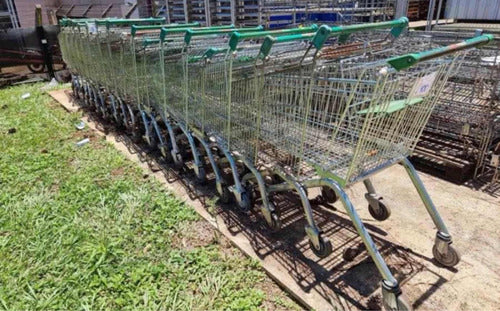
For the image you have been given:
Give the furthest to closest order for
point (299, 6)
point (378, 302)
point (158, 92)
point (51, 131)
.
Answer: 1. point (299, 6)
2. point (51, 131)
3. point (158, 92)
4. point (378, 302)

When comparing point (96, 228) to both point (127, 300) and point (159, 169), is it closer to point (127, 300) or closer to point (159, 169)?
point (127, 300)

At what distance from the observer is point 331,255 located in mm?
2592

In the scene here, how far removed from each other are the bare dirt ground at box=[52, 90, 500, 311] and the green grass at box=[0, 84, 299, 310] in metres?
0.18

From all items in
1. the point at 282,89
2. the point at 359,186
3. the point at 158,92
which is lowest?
the point at 359,186

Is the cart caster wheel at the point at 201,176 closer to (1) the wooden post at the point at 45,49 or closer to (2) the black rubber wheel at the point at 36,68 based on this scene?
(1) the wooden post at the point at 45,49

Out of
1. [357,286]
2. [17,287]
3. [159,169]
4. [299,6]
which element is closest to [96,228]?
[17,287]

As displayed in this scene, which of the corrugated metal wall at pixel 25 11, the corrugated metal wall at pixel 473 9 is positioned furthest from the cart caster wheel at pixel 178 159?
the corrugated metal wall at pixel 25 11

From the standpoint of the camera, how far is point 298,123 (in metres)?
2.57

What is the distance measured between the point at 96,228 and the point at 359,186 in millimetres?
2389

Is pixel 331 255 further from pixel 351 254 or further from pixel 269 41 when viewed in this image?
pixel 269 41

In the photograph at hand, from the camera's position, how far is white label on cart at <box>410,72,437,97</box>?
75.3 inches

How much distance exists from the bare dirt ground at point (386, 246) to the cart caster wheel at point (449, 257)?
4 cm

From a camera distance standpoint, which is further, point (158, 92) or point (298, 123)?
point (158, 92)

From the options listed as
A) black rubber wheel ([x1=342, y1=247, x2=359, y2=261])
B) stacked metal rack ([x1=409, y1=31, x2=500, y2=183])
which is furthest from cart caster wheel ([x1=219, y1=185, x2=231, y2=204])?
stacked metal rack ([x1=409, y1=31, x2=500, y2=183])
